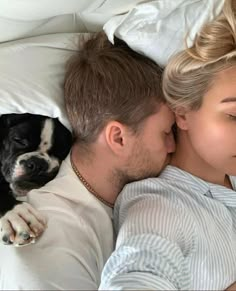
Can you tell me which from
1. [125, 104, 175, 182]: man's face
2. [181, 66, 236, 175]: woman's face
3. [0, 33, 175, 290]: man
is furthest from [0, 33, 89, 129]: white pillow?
[181, 66, 236, 175]: woman's face

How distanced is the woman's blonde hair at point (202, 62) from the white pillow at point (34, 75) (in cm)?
25

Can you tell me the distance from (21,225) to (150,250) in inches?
10.5

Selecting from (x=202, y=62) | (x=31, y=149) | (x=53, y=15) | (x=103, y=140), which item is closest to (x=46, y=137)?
(x=31, y=149)

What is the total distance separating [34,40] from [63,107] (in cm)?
19

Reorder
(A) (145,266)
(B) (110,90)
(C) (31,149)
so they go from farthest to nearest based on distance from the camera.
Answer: (C) (31,149)
(B) (110,90)
(A) (145,266)

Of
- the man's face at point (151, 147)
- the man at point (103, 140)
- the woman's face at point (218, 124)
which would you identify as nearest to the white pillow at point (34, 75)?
the man at point (103, 140)

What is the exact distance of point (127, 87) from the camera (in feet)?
4.02

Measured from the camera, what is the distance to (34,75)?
1.28 meters

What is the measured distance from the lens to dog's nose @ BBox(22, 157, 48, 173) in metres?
1.30

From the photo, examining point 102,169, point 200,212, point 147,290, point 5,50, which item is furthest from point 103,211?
point 5,50

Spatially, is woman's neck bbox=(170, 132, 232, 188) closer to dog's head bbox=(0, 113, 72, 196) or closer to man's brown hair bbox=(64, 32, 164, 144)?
man's brown hair bbox=(64, 32, 164, 144)

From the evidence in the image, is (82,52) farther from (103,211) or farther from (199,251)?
(199,251)

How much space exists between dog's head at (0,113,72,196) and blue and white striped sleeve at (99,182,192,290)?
0.82ft

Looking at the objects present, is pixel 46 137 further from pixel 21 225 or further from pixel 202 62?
pixel 202 62
